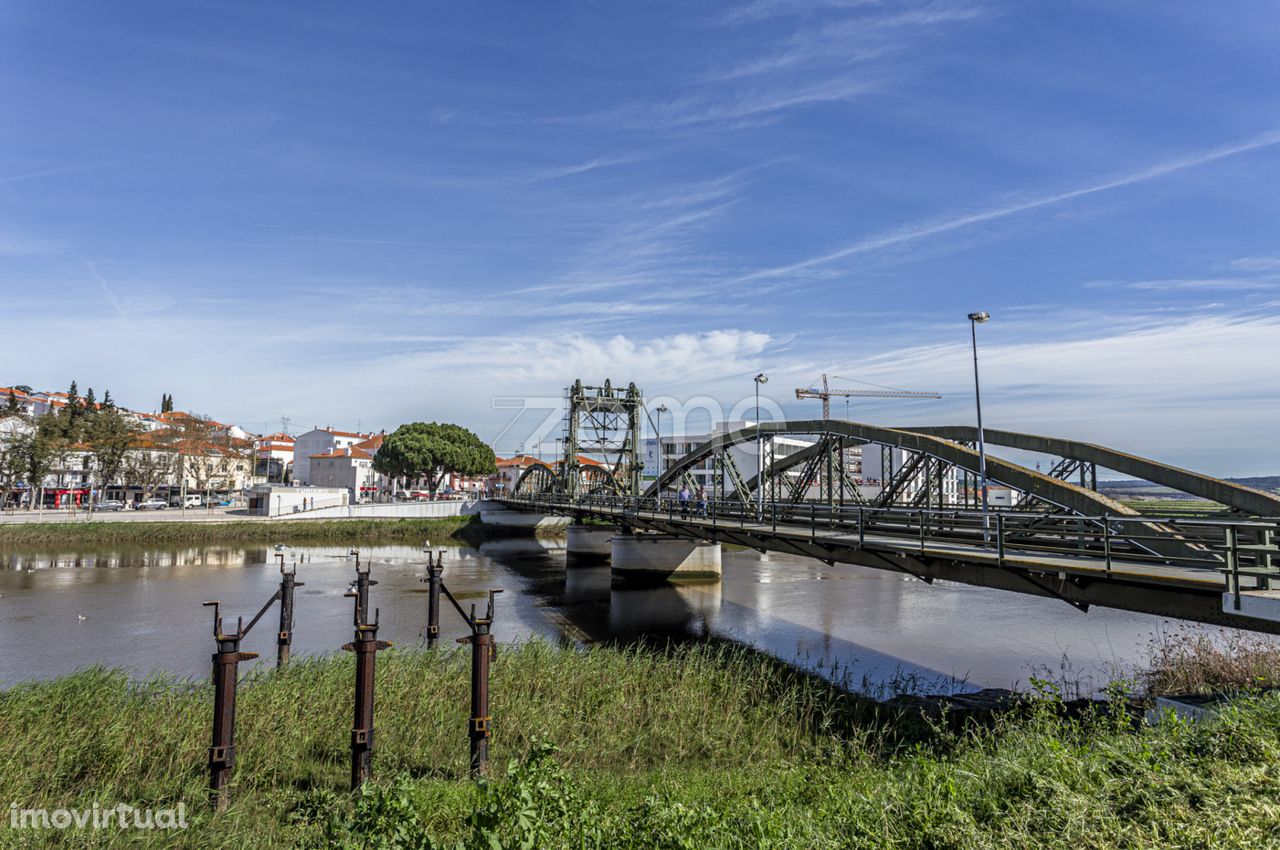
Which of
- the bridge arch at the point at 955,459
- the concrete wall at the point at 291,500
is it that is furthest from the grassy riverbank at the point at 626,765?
the concrete wall at the point at 291,500

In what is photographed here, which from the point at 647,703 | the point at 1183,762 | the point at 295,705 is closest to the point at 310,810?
the point at 295,705

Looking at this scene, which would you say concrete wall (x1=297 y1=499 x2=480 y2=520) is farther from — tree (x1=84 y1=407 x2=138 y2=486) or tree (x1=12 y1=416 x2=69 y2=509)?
tree (x1=12 y1=416 x2=69 y2=509)

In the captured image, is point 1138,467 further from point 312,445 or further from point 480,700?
point 312,445

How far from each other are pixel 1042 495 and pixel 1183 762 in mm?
9651

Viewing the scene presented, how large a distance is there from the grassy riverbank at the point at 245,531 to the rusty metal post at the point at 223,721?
159ft

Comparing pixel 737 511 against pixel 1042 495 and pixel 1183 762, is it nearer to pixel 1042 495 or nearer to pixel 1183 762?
pixel 1042 495

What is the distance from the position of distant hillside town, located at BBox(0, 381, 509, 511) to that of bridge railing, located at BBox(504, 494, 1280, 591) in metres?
56.9

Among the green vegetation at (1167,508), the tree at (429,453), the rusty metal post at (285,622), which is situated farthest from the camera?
the tree at (429,453)

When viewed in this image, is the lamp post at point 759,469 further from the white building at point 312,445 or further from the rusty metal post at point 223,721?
the white building at point 312,445

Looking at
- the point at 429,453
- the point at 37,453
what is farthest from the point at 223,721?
the point at 429,453

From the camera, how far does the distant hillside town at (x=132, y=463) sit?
62834 mm

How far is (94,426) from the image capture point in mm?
69438

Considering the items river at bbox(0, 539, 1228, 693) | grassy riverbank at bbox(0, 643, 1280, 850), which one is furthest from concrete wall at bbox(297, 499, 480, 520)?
grassy riverbank at bbox(0, 643, 1280, 850)

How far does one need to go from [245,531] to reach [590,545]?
2779 centimetres
